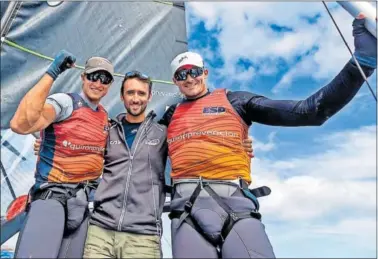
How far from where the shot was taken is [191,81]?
2.73m

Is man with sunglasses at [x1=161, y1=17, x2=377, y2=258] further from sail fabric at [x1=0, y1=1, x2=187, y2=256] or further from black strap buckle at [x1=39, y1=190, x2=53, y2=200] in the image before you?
sail fabric at [x1=0, y1=1, x2=187, y2=256]

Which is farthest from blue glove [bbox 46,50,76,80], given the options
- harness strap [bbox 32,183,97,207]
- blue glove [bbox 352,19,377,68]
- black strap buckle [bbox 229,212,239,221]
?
blue glove [bbox 352,19,377,68]

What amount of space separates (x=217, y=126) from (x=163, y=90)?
3.32 metres

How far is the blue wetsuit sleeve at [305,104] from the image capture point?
86.0 inches

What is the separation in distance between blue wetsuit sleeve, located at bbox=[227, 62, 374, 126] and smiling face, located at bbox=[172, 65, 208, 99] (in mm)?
166

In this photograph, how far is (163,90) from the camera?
19.2 feet

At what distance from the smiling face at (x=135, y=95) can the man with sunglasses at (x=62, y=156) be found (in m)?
0.12

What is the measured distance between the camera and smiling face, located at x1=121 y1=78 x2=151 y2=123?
9.04ft

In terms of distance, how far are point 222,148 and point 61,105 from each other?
0.87 metres

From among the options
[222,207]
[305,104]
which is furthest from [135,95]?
[305,104]

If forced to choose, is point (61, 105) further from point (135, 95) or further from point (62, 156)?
point (135, 95)

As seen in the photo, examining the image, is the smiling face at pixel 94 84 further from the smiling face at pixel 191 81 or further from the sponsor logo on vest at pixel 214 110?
the sponsor logo on vest at pixel 214 110

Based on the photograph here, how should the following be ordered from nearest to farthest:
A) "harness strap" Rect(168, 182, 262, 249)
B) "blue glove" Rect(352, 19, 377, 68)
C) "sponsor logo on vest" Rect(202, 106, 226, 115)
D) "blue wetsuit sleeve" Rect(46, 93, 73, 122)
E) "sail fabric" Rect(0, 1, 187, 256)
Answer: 1. "blue glove" Rect(352, 19, 377, 68)
2. "harness strap" Rect(168, 182, 262, 249)
3. "blue wetsuit sleeve" Rect(46, 93, 73, 122)
4. "sponsor logo on vest" Rect(202, 106, 226, 115)
5. "sail fabric" Rect(0, 1, 187, 256)

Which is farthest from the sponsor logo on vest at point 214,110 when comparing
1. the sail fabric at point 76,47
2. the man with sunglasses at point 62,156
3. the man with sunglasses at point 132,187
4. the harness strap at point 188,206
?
the sail fabric at point 76,47
